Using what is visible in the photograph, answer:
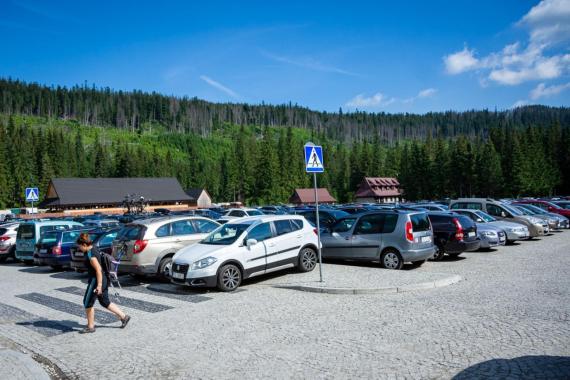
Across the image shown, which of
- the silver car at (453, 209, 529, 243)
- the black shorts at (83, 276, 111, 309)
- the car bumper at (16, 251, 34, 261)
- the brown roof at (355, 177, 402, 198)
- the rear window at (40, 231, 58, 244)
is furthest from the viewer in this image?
Answer: the brown roof at (355, 177, 402, 198)

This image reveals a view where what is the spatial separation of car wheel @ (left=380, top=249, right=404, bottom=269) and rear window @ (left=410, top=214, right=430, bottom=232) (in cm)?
92

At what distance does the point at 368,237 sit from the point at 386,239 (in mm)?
647

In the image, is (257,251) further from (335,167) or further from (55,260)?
(335,167)

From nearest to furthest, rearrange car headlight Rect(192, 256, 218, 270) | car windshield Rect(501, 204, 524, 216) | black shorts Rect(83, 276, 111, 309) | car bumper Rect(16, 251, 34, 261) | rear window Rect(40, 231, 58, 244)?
black shorts Rect(83, 276, 111, 309) → car headlight Rect(192, 256, 218, 270) → rear window Rect(40, 231, 58, 244) → car bumper Rect(16, 251, 34, 261) → car windshield Rect(501, 204, 524, 216)

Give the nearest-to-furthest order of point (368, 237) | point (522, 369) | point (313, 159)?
point (522, 369)
point (313, 159)
point (368, 237)

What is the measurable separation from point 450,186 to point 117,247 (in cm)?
7597

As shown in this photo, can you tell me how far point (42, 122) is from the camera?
572ft

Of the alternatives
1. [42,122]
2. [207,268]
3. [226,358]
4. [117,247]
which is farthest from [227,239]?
[42,122]

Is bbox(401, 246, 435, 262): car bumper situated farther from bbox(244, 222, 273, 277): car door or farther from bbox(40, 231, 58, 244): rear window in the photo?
bbox(40, 231, 58, 244): rear window

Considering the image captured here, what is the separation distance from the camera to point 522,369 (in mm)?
5293

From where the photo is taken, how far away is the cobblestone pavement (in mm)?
5738

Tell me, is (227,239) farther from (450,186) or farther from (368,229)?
(450,186)

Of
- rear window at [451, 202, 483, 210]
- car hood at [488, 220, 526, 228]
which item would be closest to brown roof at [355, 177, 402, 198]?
rear window at [451, 202, 483, 210]

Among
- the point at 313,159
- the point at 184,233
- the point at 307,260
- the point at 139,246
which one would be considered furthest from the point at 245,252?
the point at 139,246
